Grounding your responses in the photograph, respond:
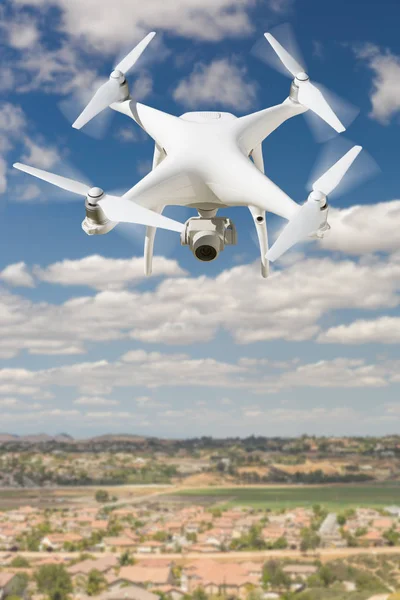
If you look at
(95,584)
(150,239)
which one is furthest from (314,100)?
(95,584)

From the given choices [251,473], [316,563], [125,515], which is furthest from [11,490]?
[316,563]

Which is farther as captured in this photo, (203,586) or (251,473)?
(251,473)

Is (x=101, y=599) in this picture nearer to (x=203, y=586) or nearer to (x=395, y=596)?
(x=203, y=586)

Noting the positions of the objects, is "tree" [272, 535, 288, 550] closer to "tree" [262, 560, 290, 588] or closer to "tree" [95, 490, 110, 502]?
"tree" [262, 560, 290, 588]

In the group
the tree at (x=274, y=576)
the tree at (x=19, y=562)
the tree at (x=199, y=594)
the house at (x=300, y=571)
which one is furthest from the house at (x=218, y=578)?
the tree at (x=19, y=562)

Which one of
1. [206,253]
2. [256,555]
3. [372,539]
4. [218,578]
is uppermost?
[206,253]

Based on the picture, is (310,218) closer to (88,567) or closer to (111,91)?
(111,91)

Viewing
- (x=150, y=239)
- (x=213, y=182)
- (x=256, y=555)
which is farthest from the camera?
(x=256, y=555)
